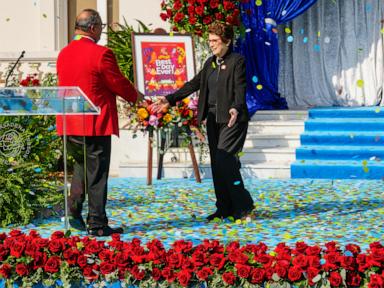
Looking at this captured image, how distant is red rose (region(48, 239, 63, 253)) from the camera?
17.9ft

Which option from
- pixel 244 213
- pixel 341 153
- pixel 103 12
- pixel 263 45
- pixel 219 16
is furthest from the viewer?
pixel 103 12

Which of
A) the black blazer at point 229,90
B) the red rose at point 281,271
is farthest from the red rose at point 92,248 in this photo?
the black blazer at point 229,90

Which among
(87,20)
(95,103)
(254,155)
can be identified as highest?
(87,20)

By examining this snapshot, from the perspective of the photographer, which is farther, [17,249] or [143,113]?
[143,113]

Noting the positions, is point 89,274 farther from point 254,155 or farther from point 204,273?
point 254,155

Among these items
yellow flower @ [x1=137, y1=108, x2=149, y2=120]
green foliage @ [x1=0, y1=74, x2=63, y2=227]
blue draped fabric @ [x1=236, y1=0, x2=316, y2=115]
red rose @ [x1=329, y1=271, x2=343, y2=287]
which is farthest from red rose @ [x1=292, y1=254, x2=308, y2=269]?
blue draped fabric @ [x1=236, y1=0, x2=316, y2=115]

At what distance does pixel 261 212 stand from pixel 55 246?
290cm

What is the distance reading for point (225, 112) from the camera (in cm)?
723

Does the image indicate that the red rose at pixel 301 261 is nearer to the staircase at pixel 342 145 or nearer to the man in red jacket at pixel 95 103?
the man in red jacket at pixel 95 103

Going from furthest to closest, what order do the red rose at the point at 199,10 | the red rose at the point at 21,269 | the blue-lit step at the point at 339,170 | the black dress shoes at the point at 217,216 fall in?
the red rose at the point at 199,10
the blue-lit step at the point at 339,170
the black dress shoes at the point at 217,216
the red rose at the point at 21,269

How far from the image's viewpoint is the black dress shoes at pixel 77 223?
271 inches

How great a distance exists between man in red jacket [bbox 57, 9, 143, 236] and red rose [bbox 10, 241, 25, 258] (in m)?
1.21

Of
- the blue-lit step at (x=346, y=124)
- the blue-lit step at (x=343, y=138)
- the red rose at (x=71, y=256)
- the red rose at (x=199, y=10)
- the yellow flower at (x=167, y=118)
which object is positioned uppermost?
the red rose at (x=199, y=10)

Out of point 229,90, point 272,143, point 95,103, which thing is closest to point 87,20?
point 95,103
